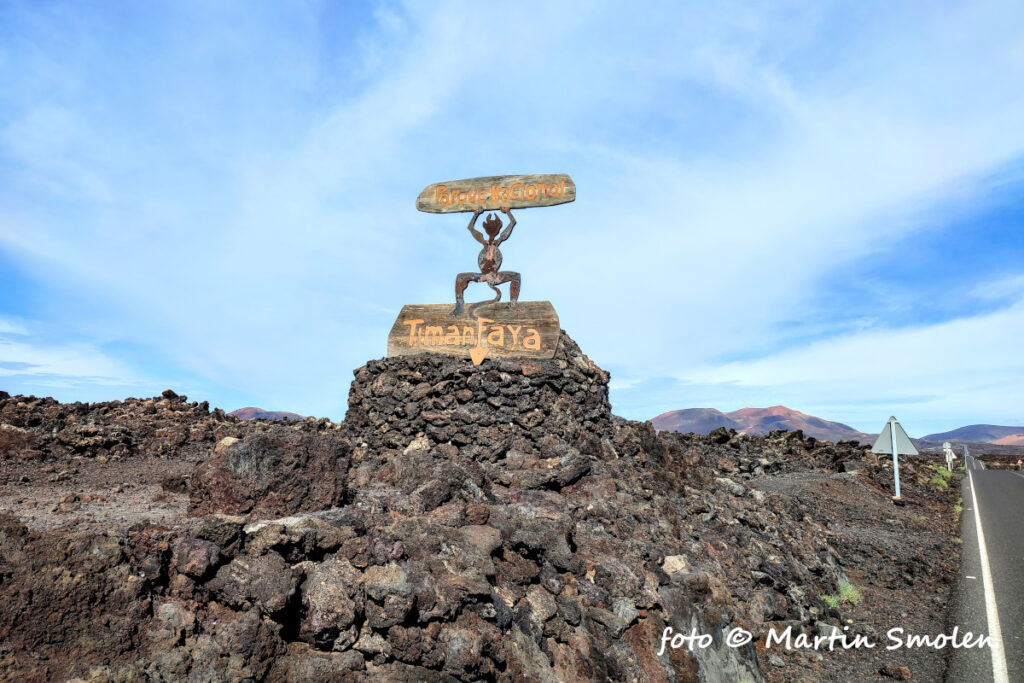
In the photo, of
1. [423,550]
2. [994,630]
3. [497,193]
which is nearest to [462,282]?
[497,193]

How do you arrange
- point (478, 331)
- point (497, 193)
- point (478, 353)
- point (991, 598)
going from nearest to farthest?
point (991, 598) < point (478, 353) < point (478, 331) < point (497, 193)

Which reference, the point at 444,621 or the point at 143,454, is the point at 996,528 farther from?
the point at 143,454

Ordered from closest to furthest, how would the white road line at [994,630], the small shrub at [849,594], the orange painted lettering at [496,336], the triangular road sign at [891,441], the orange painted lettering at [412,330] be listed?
the white road line at [994,630] → the small shrub at [849,594] → the orange painted lettering at [496,336] → the orange painted lettering at [412,330] → the triangular road sign at [891,441]

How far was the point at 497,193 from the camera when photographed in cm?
1148

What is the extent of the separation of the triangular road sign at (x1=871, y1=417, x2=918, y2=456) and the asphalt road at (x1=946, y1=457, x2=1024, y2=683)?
2.49 meters

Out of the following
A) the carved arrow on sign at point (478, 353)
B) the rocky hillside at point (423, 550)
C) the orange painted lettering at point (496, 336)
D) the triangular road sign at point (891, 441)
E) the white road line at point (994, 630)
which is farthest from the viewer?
the triangular road sign at point (891, 441)

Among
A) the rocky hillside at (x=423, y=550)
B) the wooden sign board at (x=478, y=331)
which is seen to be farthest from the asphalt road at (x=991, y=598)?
the wooden sign board at (x=478, y=331)

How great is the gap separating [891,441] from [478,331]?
48.0 feet

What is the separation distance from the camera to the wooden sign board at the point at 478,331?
1073 centimetres

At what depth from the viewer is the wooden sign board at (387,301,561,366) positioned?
10727 mm

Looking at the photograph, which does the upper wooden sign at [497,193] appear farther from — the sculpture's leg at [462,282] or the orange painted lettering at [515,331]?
the orange painted lettering at [515,331]

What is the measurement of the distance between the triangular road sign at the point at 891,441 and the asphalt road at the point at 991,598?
2.49 meters

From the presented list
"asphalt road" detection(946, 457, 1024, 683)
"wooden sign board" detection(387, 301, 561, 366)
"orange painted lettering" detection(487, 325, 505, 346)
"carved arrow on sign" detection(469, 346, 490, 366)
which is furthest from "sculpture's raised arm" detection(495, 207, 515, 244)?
"asphalt road" detection(946, 457, 1024, 683)

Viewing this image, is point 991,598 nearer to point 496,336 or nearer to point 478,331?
point 496,336
